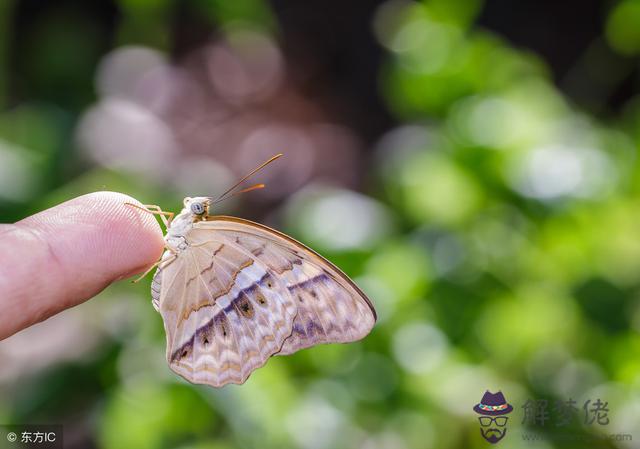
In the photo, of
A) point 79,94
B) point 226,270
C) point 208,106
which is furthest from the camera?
point 208,106

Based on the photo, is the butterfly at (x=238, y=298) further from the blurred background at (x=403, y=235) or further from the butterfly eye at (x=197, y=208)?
the blurred background at (x=403, y=235)

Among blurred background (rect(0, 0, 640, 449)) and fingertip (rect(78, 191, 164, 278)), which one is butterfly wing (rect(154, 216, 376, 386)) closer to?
fingertip (rect(78, 191, 164, 278))

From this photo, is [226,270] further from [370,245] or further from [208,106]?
[208,106]

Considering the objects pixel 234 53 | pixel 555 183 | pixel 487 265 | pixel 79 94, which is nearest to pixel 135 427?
pixel 487 265

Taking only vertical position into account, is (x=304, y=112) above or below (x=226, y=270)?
below

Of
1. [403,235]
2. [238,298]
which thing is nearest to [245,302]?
[238,298]

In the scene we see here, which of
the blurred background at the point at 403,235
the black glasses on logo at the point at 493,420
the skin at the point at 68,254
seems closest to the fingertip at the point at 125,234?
the skin at the point at 68,254

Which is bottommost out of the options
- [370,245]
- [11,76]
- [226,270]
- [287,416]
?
[11,76]

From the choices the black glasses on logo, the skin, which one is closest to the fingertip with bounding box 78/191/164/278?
the skin
